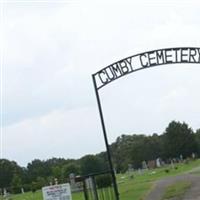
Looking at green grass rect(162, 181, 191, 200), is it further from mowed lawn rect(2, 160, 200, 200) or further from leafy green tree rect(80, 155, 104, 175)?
leafy green tree rect(80, 155, 104, 175)

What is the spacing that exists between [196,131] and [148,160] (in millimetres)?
8957

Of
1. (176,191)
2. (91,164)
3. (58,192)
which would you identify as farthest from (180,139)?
(58,192)

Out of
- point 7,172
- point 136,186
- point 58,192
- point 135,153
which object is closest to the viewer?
point 58,192

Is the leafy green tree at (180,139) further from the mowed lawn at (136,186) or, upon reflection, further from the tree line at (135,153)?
the mowed lawn at (136,186)

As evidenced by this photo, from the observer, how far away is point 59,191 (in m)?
14.7

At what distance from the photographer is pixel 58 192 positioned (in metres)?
14.7

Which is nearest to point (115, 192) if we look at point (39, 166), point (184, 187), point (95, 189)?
point (95, 189)

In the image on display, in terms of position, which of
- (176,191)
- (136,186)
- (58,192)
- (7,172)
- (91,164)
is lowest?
(58,192)

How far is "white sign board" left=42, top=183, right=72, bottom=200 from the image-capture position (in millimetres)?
14648

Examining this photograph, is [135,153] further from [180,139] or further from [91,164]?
[91,164]

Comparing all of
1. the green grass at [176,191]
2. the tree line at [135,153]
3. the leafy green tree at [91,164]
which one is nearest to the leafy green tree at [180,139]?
the tree line at [135,153]

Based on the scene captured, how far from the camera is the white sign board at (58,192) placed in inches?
577

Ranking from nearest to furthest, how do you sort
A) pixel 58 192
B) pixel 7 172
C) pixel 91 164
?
pixel 58 192 < pixel 91 164 < pixel 7 172

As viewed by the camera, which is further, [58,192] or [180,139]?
[180,139]
